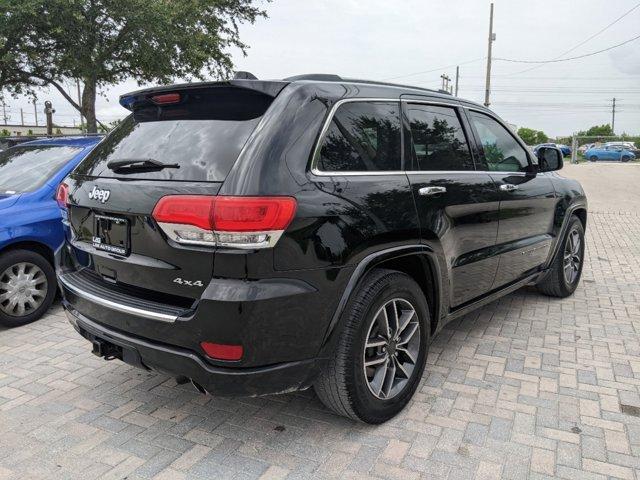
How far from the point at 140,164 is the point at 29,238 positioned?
2452 millimetres

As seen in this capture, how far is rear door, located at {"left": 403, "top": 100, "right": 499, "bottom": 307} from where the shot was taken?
3.08 metres

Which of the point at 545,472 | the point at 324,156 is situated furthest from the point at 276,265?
the point at 545,472

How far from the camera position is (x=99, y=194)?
2.72 meters

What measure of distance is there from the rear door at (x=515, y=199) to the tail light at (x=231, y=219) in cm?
205

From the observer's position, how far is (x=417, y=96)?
3316 mm

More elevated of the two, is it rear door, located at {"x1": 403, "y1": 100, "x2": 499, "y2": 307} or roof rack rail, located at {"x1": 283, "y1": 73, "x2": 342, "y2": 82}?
roof rack rail, located at {"x1": 283, "y1": 73, "x2": 342, "y2": 82}

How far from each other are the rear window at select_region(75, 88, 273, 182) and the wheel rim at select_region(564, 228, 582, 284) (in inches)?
152

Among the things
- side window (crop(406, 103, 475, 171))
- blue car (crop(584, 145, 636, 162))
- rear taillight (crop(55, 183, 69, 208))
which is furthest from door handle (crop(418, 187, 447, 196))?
blue car (crop(584, 145, 636, 162))

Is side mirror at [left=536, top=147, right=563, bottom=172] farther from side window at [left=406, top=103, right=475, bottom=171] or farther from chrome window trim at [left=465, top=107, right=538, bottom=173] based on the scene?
side window at [left=406, top=103, right=475, bottom=171]

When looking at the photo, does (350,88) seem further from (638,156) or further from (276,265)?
(638,156)

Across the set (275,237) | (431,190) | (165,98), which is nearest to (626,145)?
(431,190)

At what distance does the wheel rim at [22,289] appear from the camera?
4.37 m

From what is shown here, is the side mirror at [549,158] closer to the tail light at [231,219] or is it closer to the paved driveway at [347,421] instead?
the paved driveway at [347,421]

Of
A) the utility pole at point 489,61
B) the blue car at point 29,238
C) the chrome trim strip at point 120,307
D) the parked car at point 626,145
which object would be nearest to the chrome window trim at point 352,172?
the chrome trim strip at point 120,307
